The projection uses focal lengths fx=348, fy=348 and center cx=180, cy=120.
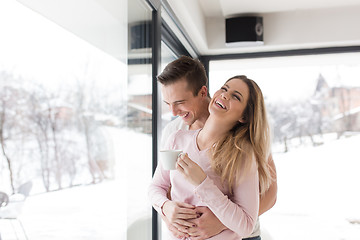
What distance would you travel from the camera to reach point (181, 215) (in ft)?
3.97

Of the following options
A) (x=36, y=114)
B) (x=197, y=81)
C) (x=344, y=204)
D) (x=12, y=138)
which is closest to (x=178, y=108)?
(x=197, y=81)

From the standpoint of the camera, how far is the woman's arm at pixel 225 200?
3.70 ft

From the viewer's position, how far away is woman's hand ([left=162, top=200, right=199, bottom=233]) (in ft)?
3.96

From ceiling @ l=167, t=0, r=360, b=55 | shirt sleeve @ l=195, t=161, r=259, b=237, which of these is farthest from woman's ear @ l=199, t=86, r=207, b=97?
ceiling @ l=167, t=0, r=360, b=55

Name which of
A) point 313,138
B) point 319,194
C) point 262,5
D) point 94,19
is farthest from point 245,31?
point 94,19

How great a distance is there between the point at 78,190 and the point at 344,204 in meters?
3.69

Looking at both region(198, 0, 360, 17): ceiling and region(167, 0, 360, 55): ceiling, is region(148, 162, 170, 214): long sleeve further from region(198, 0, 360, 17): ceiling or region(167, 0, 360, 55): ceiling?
region(198, 0, 360, 17): ceiling

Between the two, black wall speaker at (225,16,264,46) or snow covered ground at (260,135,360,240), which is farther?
snow covered ground at (260,135,360,240)

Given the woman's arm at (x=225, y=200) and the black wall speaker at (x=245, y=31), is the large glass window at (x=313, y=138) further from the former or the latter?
the woman's arm at (x=225, y=200)

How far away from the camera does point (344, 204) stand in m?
4.06

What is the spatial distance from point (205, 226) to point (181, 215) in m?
0.09

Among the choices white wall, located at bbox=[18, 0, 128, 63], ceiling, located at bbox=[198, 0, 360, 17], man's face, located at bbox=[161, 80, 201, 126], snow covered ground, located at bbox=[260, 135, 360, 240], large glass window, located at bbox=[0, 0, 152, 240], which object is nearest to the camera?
large glass window, located at bbox=[0, 0, 152, 240]

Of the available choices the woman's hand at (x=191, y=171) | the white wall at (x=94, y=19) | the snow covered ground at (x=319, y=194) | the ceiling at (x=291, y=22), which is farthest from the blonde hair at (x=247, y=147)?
the snow covered ground at (x=319, y=194)

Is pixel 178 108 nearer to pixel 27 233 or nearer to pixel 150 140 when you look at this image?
pixel 150 140
